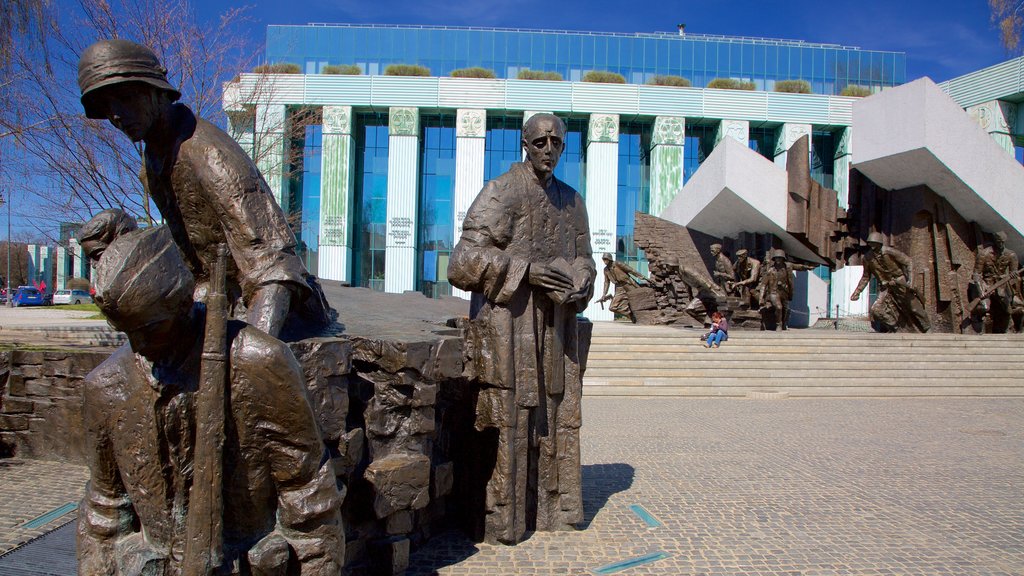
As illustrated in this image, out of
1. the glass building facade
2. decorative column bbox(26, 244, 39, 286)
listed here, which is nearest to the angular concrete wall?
the glass building facade

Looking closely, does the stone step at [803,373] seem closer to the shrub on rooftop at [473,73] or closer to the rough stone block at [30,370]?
the rough stone block at [30,370]

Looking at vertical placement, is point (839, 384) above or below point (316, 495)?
below

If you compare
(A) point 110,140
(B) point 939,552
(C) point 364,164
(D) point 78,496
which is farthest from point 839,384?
(C) point 364,164

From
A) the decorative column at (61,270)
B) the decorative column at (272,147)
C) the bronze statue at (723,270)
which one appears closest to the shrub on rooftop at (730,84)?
the bronze statue at (723,270)

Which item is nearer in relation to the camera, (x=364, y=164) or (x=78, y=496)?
(x=78, y=496)

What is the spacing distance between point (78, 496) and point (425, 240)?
78.5 feet

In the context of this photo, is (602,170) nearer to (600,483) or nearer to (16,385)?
(600,483)

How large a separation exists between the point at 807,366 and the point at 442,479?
10.6 meters

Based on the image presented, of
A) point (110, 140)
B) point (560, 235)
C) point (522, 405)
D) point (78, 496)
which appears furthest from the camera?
point (110, 140)

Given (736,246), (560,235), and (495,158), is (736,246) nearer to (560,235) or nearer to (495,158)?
(495,158)

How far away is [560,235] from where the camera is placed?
13.6 feet

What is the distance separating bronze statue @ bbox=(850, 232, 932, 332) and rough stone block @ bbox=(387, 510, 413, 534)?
13.8 metres

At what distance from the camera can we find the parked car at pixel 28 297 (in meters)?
31.1

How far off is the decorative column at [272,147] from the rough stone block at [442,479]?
6.41m
